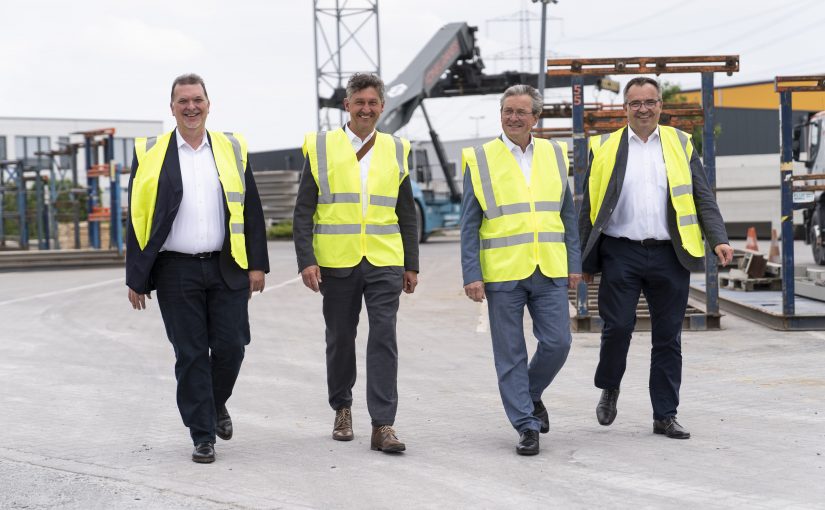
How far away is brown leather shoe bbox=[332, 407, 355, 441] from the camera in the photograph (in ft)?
22.1

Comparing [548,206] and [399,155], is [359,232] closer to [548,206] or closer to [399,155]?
[399,155]

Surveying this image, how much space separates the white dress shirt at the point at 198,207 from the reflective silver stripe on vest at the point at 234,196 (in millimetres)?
55

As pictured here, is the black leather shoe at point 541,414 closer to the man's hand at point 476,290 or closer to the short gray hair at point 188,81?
the man's hand at point 476,290

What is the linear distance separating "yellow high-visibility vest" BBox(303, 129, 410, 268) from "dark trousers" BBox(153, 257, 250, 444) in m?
0.57

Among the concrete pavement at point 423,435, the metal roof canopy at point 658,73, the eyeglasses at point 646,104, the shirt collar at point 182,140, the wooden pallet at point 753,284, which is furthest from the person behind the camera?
the wooden pallet at point 753,284

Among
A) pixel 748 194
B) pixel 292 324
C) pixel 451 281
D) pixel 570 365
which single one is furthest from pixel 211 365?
pixel 748 194

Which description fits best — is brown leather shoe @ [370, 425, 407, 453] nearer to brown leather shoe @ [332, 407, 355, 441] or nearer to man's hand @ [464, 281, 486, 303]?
brown leather shoe @ [332, 407, 355, 441]

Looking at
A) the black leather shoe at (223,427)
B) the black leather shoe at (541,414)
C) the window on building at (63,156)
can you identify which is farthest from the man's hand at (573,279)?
the window on building at (63,156)

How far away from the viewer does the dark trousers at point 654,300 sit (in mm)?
6730

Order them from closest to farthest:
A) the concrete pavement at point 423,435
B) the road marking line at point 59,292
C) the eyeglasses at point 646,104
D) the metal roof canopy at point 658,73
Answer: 1. the concrete pavement at point 423,435
2. the eyeglasses at point 646,104
3. the metal roof canopy at point 658,73
4. the road marking line at point 59,292

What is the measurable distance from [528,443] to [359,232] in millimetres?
1460

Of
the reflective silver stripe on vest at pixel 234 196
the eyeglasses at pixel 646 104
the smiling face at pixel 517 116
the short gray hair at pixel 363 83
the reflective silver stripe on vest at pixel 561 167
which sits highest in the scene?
the short gray hair at pixel 363 83

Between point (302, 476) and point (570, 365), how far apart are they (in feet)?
14.8

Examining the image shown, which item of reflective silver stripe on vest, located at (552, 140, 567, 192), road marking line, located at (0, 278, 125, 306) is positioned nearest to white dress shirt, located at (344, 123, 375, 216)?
reflective silver stripe on vest, located at (552, 140, 567, 192)
